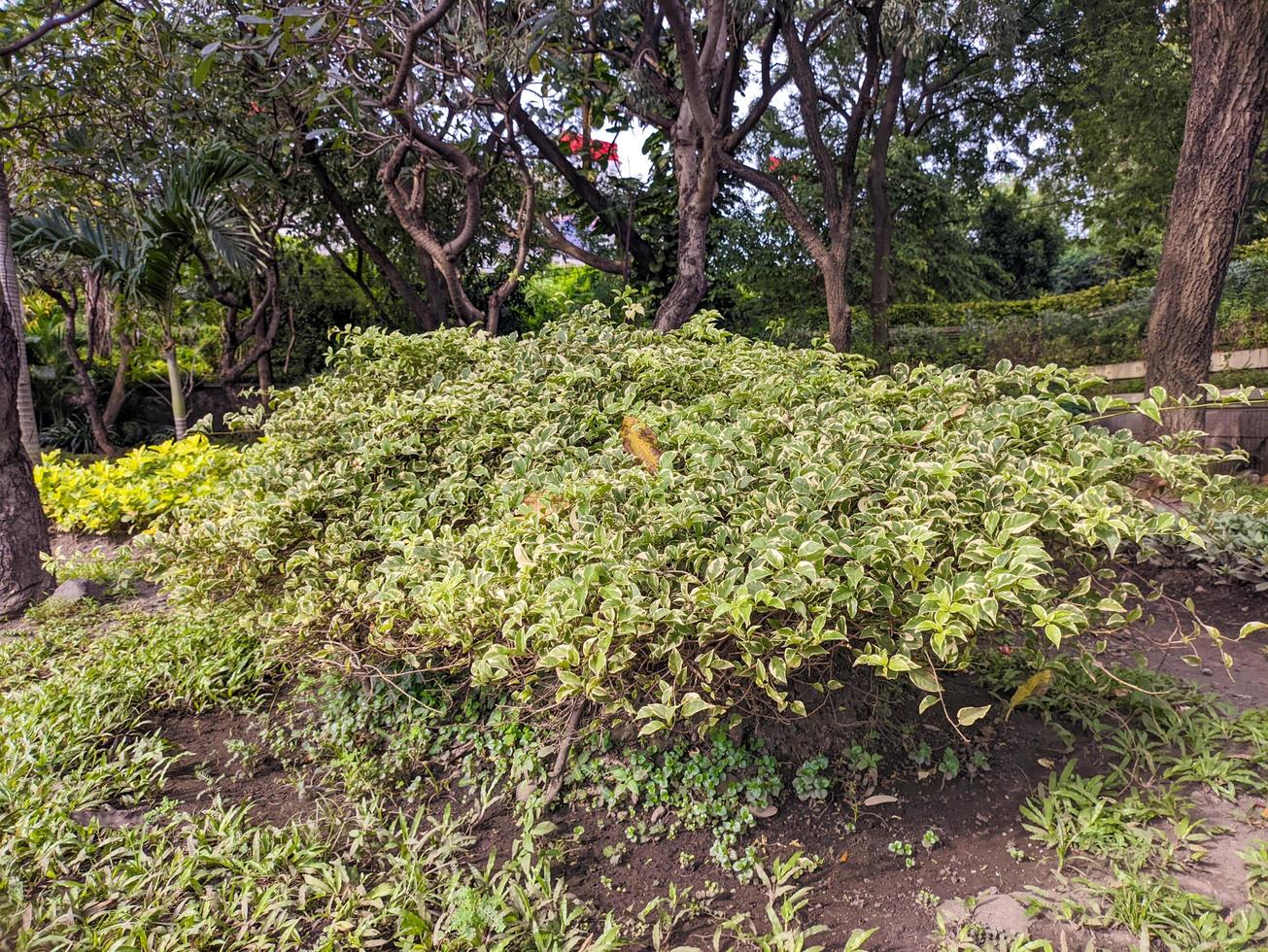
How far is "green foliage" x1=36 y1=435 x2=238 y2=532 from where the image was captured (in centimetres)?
475

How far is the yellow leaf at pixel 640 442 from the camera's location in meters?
2.31

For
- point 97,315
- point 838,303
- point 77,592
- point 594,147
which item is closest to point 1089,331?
point 838,303

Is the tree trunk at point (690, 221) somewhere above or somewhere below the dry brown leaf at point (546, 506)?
above

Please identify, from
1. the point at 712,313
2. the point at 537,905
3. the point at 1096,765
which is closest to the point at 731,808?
the point at 537,905

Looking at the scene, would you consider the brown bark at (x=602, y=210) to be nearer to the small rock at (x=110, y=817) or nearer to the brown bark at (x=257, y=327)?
the brown bark at (x=257, y=327)

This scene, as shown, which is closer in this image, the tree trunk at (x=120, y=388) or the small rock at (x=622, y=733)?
the small rock at (x=622, y=733)

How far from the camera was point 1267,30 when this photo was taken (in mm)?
4164

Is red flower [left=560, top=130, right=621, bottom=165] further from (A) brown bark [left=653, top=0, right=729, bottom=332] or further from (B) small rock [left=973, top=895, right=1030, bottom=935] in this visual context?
(B) small rock [left=973, top=895, right=1030, bottom=935]

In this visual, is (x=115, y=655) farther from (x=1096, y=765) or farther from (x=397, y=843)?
(x=1096, y=765)

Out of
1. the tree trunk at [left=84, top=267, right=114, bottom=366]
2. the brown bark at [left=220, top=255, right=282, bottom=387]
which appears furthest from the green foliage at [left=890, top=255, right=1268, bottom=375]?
the tree trunk at [left=84, top=267, right=114, bottom=366]

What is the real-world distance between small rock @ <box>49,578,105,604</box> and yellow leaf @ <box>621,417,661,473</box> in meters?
3.13

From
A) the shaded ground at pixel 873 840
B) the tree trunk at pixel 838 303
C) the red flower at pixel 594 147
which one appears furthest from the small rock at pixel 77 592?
the red flower at pixel 594 147

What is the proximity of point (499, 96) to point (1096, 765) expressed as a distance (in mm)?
5416

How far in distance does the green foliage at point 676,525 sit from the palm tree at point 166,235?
3.66 m
